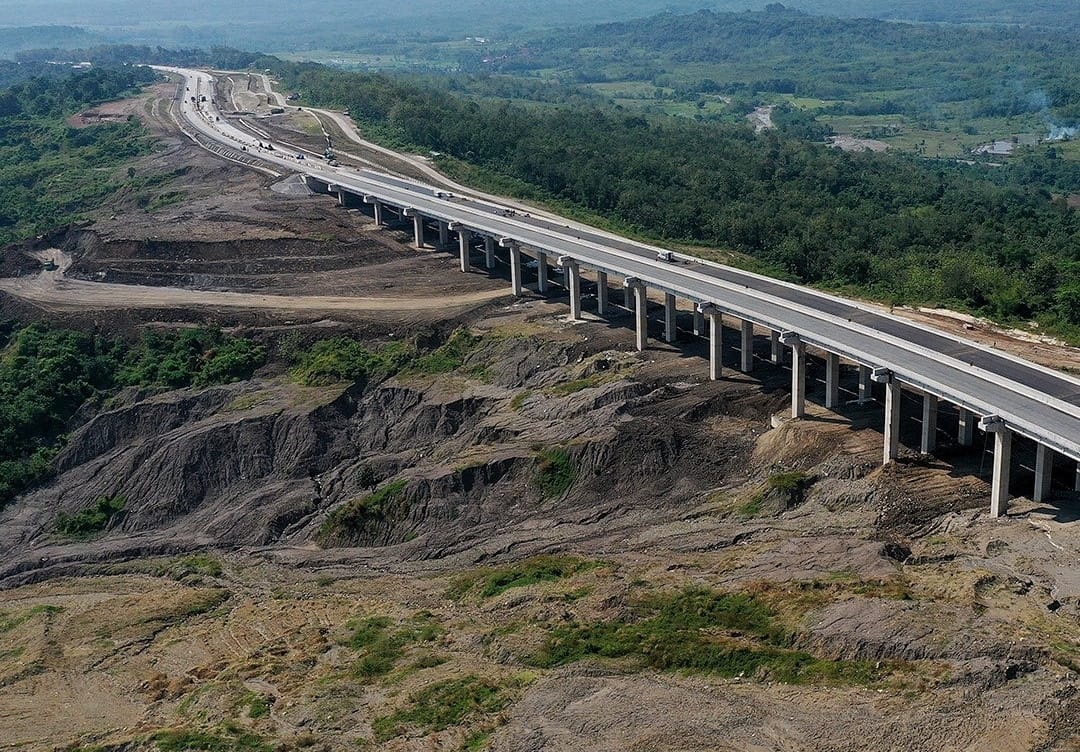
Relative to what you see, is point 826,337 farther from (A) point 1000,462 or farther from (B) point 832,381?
(A) point 1000,462

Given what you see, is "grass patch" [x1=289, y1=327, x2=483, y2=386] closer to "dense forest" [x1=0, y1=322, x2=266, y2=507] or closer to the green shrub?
the green shrub

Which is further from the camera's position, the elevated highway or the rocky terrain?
the elevated highway

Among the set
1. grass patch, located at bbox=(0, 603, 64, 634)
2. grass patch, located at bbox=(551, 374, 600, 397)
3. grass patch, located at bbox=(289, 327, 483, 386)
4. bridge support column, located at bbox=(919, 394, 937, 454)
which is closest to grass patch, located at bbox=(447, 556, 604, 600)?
bridge support column, located at bbox=(919, 394, 937, 454)

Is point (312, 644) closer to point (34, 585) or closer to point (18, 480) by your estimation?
point (34, 585)

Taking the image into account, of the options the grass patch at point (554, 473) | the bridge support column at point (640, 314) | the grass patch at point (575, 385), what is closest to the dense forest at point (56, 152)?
the grass patch at point (575, 385)

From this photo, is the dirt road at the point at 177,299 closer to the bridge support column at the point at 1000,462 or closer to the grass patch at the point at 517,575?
the grass patch at the point at 517,575

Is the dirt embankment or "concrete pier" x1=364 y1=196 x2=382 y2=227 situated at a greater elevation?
"concrete pier" x1=364 y1=196 x2=382 y2=227
